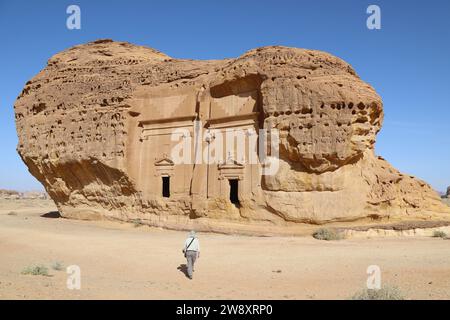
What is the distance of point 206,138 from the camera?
70.1ft

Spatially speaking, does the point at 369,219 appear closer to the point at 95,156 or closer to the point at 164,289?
the point at 164,289

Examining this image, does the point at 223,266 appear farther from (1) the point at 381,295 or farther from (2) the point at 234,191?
(2) the point at 234,191

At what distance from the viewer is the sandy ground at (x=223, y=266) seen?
838 centimetres

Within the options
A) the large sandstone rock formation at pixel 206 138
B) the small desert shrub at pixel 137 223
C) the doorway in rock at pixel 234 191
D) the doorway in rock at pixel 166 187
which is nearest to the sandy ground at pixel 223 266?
the large sandstone rock formation at pixel 206 138

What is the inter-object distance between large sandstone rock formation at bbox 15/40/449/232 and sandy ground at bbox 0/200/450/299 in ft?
7.31

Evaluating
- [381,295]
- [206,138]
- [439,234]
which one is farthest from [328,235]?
[381,295]

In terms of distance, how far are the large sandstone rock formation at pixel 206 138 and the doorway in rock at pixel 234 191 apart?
84 mm

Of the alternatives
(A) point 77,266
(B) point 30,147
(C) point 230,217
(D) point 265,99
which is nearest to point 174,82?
(D) point 265,99

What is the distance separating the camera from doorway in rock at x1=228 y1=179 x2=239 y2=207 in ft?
67.5

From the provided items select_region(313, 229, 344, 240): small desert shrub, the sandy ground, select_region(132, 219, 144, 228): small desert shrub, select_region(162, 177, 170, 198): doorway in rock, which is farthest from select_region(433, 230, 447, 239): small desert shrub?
select_region(132, 219, 144, 228): small desert shrub

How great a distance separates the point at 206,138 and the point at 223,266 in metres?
10.5

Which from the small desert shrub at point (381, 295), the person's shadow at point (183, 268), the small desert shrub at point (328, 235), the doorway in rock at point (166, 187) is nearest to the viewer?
the small desert shrub at point (381, 295)

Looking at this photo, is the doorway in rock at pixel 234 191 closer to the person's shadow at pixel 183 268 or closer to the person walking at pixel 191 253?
the person's shadow at pixel 183 268

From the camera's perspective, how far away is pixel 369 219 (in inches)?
707
